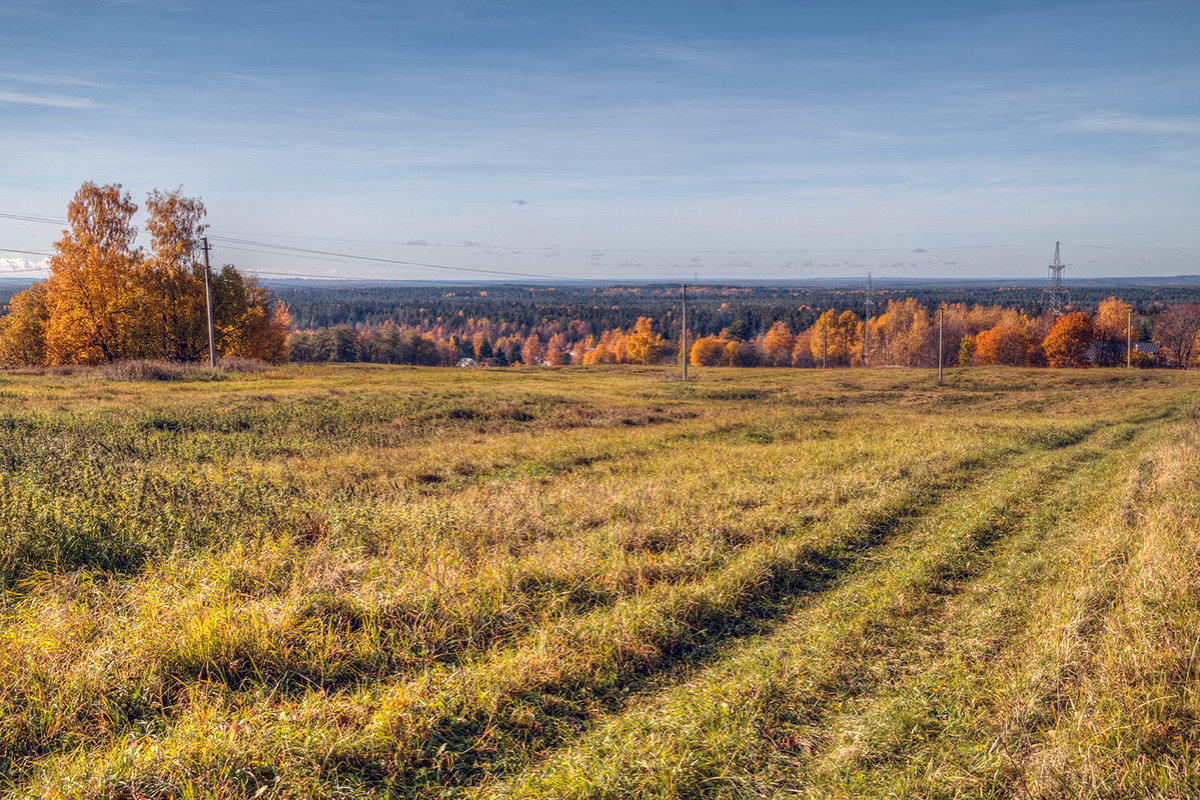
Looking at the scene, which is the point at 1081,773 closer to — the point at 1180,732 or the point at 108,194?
the point at 1180,732

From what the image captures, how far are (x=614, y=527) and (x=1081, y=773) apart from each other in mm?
6038

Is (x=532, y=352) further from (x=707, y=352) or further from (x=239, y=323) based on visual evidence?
(x=239, y=323)

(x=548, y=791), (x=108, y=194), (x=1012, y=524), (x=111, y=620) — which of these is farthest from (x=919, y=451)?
(x=108, y=194)

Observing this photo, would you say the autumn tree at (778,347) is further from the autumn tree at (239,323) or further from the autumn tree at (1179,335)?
the autumn tree at (239,323)

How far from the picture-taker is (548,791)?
4.27 meters

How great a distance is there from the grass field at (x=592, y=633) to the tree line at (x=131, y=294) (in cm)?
3553

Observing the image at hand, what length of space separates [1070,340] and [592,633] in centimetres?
10097

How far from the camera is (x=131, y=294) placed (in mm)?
42688

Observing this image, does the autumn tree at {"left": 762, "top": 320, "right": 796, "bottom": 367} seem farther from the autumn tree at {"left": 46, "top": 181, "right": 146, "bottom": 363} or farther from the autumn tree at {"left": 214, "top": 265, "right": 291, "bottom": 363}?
the autumn tree at {"left": 46, "top": 181, "right": 146, "bottom": 363}

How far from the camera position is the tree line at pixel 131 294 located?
138 ft

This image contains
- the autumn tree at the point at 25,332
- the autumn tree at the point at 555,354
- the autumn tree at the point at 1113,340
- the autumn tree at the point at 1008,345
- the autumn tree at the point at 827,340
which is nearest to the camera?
the autumn tree at the point at 25,332

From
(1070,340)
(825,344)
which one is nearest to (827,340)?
(825,344)

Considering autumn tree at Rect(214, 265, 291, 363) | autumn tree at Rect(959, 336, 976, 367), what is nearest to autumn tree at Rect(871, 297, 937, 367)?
autumn tree at Rect(959, 336, 976, 367)

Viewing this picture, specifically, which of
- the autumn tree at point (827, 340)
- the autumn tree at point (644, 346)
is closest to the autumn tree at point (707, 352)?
the autumn tree at point (644, 346)
